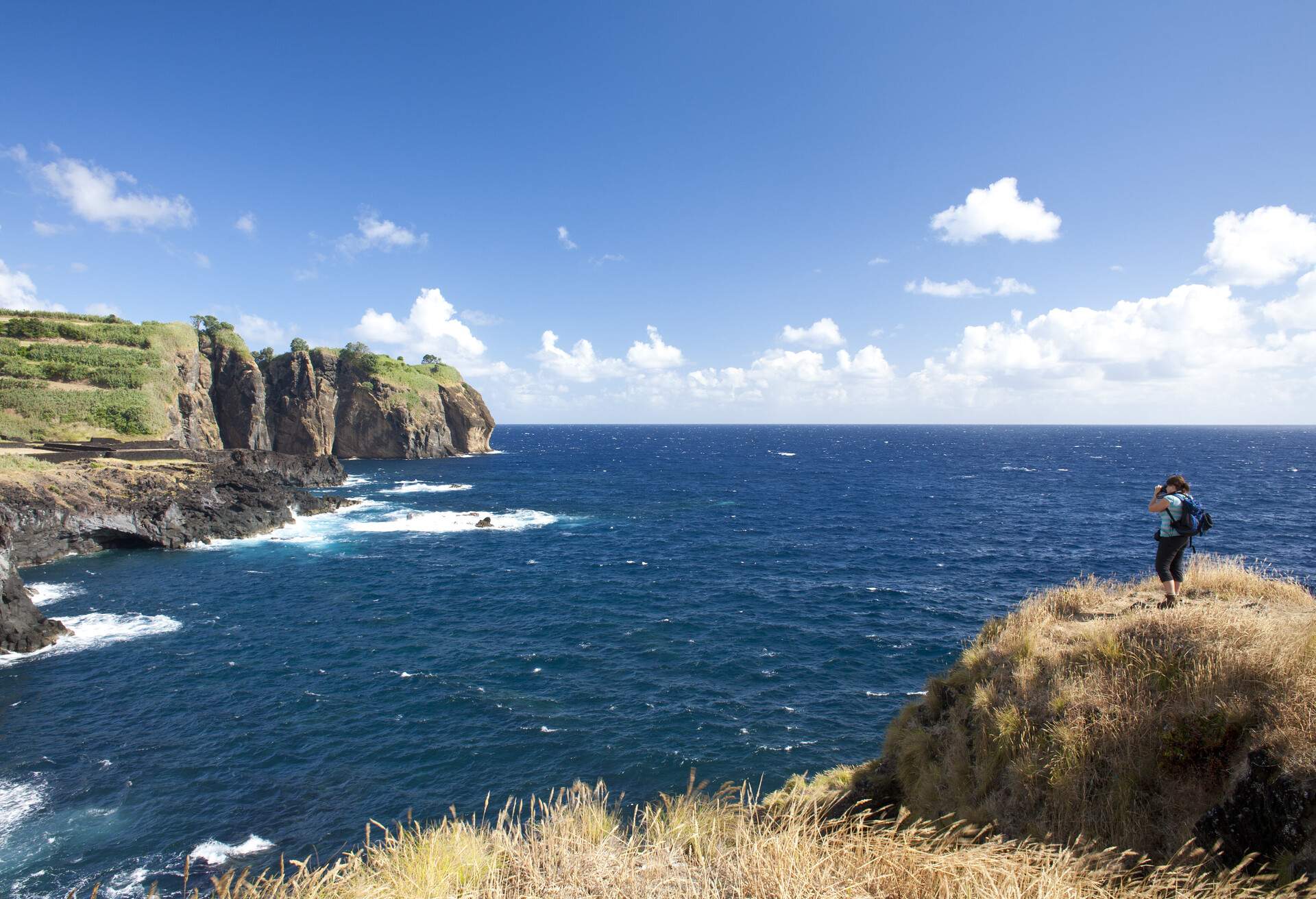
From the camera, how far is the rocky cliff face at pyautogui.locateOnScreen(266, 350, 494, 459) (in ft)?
360

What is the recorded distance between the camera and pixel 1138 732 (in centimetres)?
820

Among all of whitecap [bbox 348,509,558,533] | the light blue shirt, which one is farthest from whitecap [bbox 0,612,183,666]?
the light blue shirt

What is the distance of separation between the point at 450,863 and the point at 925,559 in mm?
41809

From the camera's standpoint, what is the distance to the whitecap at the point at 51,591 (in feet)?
107

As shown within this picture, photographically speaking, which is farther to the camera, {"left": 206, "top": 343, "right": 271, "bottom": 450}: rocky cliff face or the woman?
{"left": 206, "top": 343, "right": 271, "bottom": 450}: rocky cliff face

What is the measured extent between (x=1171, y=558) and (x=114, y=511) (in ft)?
193

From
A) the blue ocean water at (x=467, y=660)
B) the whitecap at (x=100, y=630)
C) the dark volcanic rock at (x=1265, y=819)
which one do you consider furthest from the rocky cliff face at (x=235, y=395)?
the dark volcanic rock at (x=1265, y=819)

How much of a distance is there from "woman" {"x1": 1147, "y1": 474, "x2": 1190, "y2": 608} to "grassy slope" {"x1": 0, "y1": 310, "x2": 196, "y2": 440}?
78.2 metres

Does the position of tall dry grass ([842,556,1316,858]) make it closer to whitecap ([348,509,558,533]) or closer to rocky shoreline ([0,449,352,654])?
rocky shoreline ([0,449,352,654])

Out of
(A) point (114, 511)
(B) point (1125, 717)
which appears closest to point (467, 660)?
(B) point (1125, 717)

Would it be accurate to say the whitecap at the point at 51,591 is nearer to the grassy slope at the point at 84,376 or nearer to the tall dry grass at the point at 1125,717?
the grassy slope at the point at 84,376

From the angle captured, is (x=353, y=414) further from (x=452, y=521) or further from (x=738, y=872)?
(x=738, y=872)

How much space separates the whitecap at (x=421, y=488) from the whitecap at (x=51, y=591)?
40563 mm

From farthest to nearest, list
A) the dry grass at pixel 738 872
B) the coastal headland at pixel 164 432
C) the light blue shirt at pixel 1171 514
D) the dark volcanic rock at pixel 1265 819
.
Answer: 1. the coastal headland at pixel 164 432
2. the light blue shirt at pixel 1171 514
3. the dark volcanic rock at pixel 1265 819
4. the dry grass at pixel 738 872
